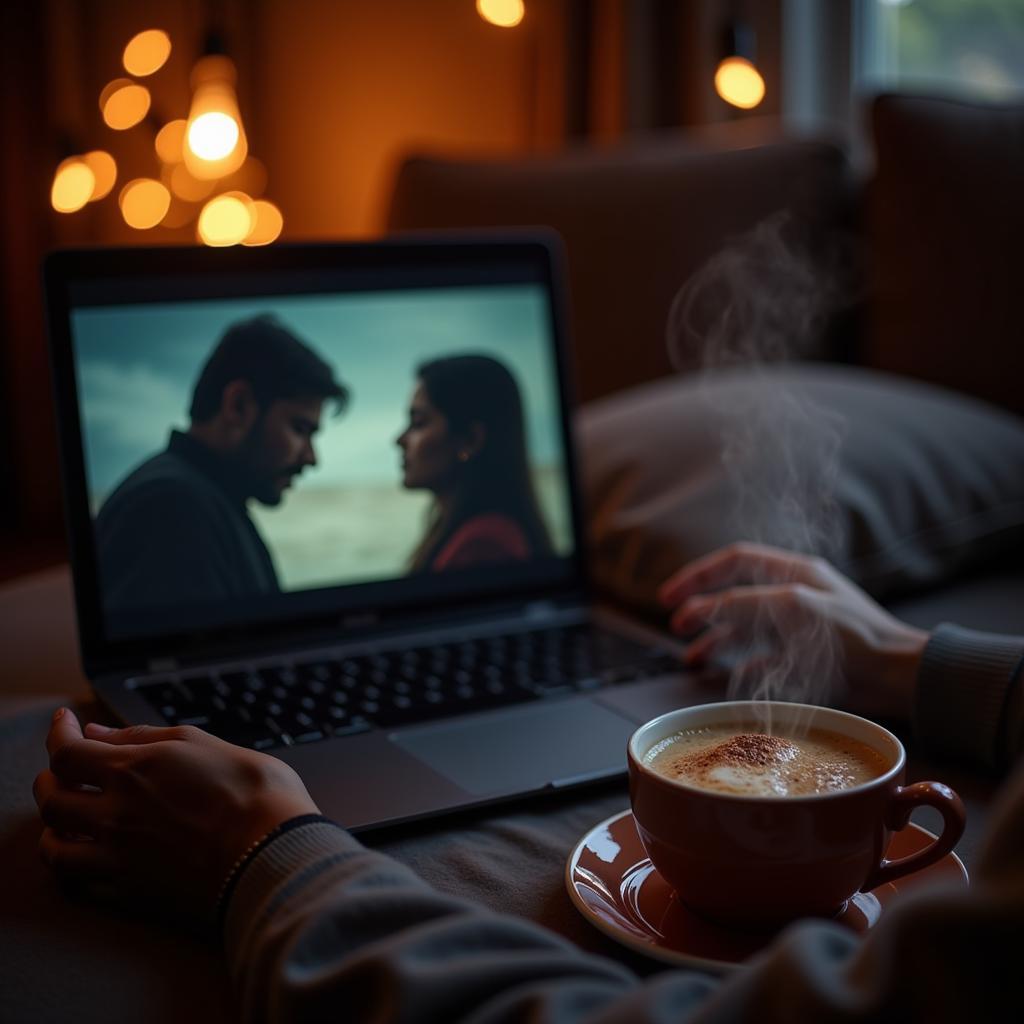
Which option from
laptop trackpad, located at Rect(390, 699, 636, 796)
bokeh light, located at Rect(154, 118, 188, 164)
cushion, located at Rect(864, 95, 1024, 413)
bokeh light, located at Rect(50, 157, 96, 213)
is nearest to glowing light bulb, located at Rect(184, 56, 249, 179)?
bokeh light, located at Rect(50, 157, 96, 213)

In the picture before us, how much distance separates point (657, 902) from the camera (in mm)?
562

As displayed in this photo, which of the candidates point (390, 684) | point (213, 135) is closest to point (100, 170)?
point (213, 135)

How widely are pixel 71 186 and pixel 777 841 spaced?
2227 mm

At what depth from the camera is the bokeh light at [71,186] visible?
2.27m

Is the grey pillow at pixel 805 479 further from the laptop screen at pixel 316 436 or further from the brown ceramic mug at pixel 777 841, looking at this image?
the brown ceramic mug at pixel 777 841

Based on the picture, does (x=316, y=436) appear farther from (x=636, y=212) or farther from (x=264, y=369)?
(x=636, y=212)

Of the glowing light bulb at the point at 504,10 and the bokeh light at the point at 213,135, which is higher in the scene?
the glowing light bulb at the point at 504,10

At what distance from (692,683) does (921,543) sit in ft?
1.28

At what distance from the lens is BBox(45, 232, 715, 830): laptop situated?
2.59ft

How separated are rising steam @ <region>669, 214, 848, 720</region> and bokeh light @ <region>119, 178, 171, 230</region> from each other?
167 cm

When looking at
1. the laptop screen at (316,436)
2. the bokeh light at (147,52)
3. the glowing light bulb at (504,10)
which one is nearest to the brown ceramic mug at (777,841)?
the laptop screen at (316,436)

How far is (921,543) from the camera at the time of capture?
1.13m

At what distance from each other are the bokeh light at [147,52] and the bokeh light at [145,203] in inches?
10.7

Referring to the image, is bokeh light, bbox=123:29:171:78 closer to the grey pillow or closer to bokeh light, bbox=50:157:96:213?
bokeh light, bbox=50:157:96:213
